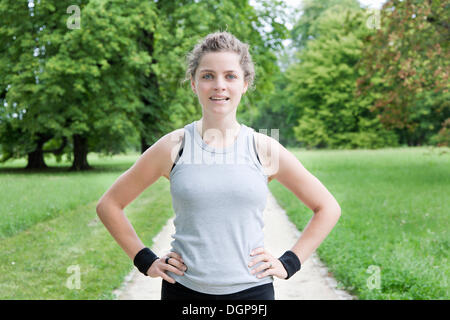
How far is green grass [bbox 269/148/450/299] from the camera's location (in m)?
5.43

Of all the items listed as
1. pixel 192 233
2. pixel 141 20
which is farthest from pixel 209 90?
pixel 141 20

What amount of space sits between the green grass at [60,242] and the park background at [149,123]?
0.04 m

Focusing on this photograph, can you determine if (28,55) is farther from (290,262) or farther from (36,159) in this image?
(290,262)

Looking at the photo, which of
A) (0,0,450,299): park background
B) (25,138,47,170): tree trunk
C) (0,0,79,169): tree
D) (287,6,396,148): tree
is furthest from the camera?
(287,6,396,148): tree

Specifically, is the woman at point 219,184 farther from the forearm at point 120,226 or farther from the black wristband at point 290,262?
the forearm at point 120,226

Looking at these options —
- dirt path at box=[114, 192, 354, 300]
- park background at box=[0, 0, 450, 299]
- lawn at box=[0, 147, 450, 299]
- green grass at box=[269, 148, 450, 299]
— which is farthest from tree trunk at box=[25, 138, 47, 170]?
dirt path at box=[114, 192, 354, 300]

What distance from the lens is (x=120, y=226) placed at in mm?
2383

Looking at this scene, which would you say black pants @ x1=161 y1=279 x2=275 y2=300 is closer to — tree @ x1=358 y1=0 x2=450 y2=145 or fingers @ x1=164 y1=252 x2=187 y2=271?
fingers @ x1=164 y1=252 x2=187 y2=271

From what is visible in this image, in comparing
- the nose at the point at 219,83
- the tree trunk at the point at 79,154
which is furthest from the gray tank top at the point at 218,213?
the tree trunk at the point at 79,154

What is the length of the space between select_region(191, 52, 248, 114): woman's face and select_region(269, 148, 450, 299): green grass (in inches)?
143

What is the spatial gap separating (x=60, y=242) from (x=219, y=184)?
6743 millimetres

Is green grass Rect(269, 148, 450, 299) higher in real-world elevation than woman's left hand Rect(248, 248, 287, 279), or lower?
lower
